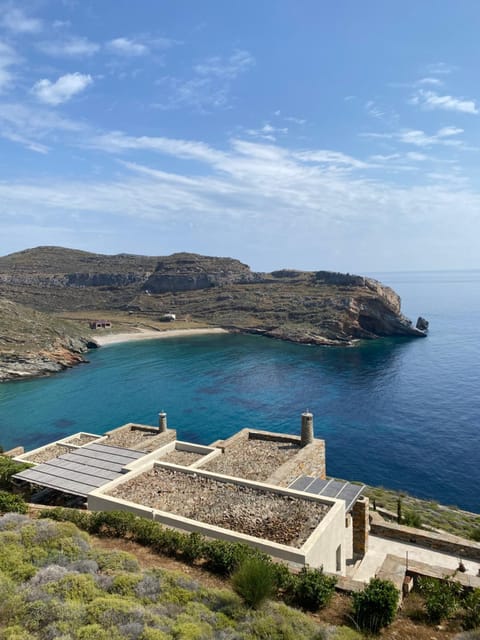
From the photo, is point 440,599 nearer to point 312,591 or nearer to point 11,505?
point 312,591

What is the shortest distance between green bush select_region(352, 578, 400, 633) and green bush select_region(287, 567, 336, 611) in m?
0.69

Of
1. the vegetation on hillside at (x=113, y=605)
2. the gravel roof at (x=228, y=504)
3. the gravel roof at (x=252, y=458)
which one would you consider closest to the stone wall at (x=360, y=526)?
the gravel roof at (x=228, y=504)

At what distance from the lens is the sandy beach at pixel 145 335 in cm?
9423

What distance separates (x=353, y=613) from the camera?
8.95 m

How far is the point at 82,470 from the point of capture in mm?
18938

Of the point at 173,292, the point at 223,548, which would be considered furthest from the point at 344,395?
the point at 173,292

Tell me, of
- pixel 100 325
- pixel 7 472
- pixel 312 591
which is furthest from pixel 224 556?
pixel 100 325

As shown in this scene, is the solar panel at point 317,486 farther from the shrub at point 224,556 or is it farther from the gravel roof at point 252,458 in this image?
the shrub at point 224,556

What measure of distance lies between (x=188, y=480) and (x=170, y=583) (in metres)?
7.53

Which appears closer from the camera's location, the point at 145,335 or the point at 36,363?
the point at 36,363

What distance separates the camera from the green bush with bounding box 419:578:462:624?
8.91 m

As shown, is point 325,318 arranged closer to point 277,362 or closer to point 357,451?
point 277,362

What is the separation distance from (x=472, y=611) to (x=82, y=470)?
1560cm

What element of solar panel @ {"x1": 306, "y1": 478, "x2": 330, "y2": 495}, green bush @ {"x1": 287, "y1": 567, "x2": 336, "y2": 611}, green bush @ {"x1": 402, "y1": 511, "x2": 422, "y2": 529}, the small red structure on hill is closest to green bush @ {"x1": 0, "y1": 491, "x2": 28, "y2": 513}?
green bush @ {"x1": 287, "y1": 567, "x2": 336, "y2": 611}
